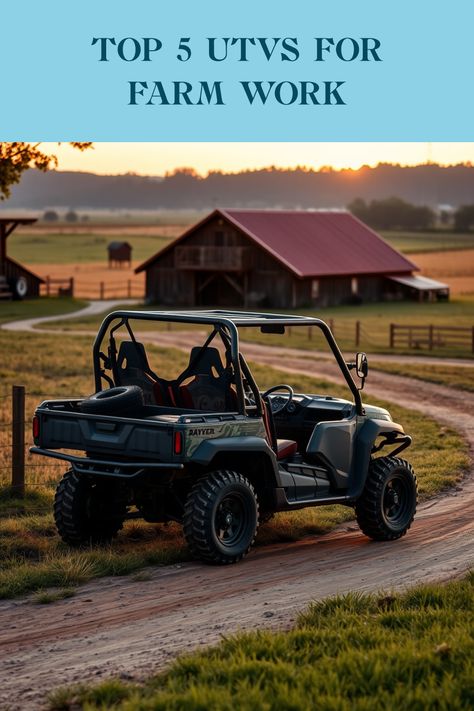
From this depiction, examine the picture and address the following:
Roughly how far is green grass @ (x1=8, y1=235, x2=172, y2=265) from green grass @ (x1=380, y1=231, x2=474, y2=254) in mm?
29082

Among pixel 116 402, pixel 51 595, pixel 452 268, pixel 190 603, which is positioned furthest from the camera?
pixel 452 268

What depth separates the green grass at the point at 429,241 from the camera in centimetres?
12040

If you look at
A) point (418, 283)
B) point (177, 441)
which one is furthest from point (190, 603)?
point (418, 283)

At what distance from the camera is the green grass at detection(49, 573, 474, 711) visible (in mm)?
6715

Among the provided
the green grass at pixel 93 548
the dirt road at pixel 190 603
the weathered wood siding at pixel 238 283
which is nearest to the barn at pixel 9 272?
the weathered wood siding at pixel 238 283

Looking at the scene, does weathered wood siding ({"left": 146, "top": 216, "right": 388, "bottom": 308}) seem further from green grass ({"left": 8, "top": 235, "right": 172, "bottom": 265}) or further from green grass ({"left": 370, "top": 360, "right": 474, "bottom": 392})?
green grass ({"left": 8, "top": 235, "right": 172, "bottom": 265})

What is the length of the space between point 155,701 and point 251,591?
9.83 feet

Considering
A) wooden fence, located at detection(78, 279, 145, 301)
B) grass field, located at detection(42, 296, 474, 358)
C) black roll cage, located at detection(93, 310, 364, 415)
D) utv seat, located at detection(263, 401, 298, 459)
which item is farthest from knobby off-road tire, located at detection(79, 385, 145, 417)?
wooden fence, located at detection(78, 279, 145, 301)

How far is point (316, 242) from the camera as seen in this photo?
6950cm

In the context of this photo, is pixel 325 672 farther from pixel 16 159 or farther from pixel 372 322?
pixel 372 322

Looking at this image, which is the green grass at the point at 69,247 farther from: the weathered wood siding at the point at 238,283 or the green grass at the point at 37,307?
the green grass at the point at 37,307

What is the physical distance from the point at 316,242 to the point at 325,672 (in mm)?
62911

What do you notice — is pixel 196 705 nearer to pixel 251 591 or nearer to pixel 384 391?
pixel 251 591
